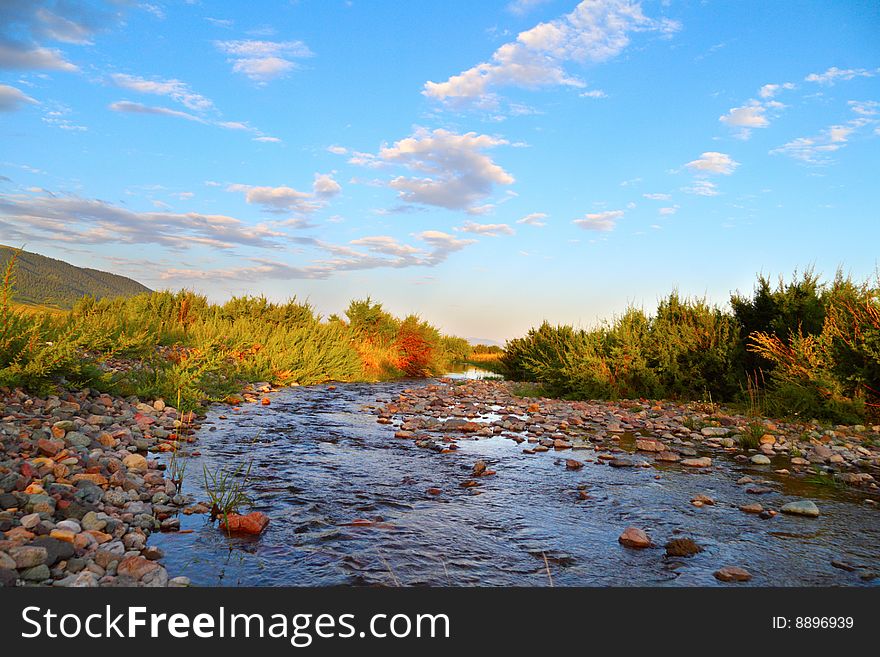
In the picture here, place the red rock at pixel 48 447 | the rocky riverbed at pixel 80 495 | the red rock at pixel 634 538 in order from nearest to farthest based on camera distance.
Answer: the rocky riverbed at pixel 80 495 → the red rock at pixel 634 538 → the red rock at pixel 48 447

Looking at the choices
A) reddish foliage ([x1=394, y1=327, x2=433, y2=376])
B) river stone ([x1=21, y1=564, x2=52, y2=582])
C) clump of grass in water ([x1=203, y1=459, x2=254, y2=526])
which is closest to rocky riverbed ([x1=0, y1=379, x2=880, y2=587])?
river stone ([x1=21, y1=564, x2=52, y2=582])

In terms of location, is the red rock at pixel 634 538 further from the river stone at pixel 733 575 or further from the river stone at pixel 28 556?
the river stone at pixel 28 556

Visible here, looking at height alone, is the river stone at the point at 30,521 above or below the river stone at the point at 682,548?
above

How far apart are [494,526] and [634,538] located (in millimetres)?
1048

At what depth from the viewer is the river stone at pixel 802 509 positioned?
4.73m

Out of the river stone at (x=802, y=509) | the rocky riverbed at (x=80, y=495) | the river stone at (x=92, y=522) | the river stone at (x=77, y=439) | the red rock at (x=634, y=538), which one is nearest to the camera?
the rocky riverbed at (x=80, y=495)

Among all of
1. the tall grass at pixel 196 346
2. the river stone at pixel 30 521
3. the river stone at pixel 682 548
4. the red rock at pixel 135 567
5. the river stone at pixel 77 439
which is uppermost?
the tall grass at pixel 196 346

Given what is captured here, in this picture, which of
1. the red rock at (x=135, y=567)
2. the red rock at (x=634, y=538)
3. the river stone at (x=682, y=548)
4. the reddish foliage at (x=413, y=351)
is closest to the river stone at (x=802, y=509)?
the river stone at (x=682, y=548)

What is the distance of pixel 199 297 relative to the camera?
22.5 meters

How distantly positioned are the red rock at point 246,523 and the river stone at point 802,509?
454cm

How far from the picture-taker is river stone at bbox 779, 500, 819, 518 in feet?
15.5

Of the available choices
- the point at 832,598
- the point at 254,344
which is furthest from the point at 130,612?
the point at 254,344

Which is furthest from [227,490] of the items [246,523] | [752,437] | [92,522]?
[752,437]

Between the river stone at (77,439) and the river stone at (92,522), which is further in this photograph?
the river stone at (77,439)
